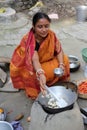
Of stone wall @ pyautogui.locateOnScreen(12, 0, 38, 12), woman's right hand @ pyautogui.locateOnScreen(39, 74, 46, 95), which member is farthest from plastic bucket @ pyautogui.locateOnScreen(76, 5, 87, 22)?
woman's right hand @ pyautogui.locateOnScreen(39, 74, 46, 95)

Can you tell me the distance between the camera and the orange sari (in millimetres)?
3443

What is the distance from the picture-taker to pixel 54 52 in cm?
371

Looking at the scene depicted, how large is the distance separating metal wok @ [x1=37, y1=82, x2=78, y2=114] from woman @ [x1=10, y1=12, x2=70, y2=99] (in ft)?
0.78

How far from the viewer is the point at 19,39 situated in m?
5.48

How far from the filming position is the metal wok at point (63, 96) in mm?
2813

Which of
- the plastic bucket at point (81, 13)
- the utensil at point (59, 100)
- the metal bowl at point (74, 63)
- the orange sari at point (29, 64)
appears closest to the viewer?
the utensil at point (59, 100)

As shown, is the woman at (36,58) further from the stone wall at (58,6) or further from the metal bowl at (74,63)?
the stone wall at (58,6)

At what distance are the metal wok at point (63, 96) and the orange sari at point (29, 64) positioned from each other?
12.0 inches

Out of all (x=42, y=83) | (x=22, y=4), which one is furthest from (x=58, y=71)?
(x=22, y=4)

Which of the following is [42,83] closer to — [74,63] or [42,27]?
[42,27]

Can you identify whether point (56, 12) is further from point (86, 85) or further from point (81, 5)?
point (86, 85)

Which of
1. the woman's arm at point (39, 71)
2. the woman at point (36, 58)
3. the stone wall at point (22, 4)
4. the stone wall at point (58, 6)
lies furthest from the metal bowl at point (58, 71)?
the stone wall at point (22, 4)

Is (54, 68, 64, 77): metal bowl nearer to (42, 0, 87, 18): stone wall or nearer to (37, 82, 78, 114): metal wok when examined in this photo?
(37, 82, 78, 114): metal wok

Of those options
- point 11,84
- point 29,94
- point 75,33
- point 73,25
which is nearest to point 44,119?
point 29,94
